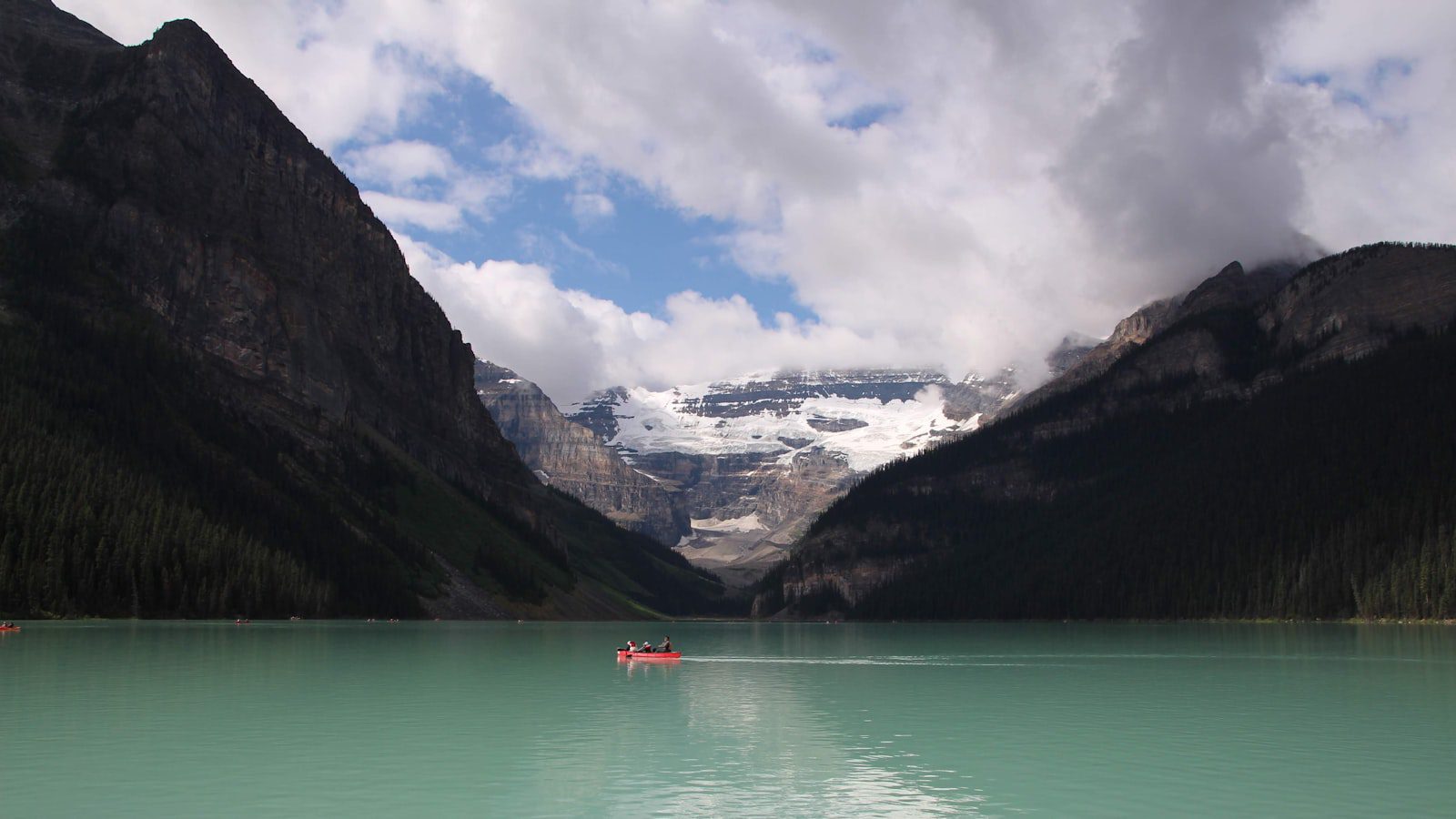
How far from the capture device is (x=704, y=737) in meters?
54.6

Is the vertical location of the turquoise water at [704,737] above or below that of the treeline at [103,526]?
below

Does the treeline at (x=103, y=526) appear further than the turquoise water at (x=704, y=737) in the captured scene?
Yes

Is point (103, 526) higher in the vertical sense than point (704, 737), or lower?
higher

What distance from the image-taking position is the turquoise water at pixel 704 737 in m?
37.9

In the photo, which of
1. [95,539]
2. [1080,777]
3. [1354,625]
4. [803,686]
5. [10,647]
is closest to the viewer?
[1080,777]

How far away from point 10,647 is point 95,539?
229ft

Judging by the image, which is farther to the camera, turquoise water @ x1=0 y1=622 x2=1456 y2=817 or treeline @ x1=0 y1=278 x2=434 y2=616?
treeline @ x1=0 y1=278 x2=434 y2=616

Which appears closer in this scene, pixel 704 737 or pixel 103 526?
pixel 704 737

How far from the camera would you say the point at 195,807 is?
1406 inches

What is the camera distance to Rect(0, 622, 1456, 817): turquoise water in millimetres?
37938

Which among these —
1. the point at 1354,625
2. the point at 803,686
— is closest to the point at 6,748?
the point at 803,686

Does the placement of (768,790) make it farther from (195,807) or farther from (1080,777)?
(195,807)

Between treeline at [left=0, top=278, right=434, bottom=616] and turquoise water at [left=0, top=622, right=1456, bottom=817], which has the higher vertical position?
treeline at [left=0, top=278, right=434, bottom=616]

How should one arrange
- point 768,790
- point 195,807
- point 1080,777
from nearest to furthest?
point 195,807, point 768,790, point 1080,777
